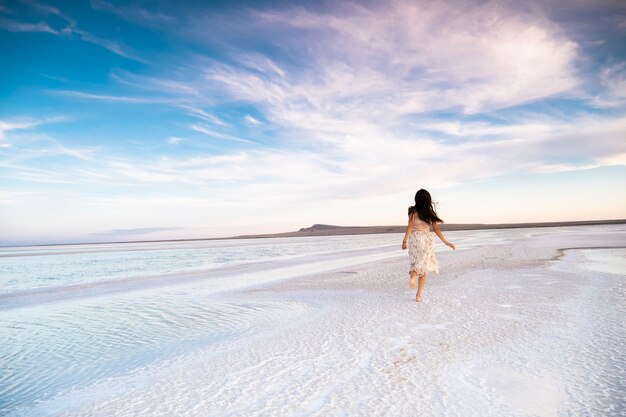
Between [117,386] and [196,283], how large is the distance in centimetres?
857

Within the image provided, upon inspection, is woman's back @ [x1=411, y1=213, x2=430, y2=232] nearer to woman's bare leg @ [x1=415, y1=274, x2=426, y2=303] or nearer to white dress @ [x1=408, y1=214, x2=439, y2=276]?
white dress @ [x1=408, y1=214, x2=439, y2=276]

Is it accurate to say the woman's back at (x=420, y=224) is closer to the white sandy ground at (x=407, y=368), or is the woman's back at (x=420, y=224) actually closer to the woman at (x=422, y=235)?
the woman at (x=422, y=235)

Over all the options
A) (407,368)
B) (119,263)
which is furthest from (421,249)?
(119,263)

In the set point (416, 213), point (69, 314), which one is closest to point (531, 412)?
point (416, 213)

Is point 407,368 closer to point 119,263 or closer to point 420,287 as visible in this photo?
point 420,287

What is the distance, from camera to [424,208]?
7.90 meters

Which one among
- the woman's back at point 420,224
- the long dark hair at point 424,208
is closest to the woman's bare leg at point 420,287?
the woman's back at point 420,224

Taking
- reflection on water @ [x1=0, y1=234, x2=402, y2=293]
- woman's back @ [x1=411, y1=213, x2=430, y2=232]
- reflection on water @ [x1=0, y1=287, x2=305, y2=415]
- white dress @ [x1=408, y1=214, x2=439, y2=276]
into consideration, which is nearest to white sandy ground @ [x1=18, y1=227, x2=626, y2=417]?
reflection on water @ [x1=0, y1=287, x2=305, y2=415]

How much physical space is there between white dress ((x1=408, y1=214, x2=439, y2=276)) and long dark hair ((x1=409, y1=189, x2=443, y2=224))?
0.14m

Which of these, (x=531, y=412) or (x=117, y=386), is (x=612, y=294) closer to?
(x=531, y=412)

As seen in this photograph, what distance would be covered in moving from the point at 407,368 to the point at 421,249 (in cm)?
415

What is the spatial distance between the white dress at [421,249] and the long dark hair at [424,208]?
0.46ft

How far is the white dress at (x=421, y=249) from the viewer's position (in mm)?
7902

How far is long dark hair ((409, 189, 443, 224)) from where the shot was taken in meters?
7.81
